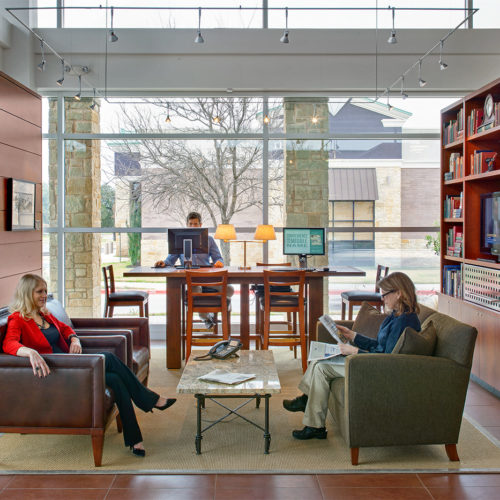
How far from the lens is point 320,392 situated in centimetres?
337

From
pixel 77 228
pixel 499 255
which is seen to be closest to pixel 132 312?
pixel 77 228

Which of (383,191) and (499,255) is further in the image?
(383,191)

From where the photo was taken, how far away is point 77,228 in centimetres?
679

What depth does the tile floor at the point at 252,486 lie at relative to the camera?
2732mm

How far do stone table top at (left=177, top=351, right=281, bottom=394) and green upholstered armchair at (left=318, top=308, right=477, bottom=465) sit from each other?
0.48 meters

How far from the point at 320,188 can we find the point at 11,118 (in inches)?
145

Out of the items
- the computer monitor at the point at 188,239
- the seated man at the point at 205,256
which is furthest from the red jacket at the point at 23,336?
the seated man at the point at 205,256

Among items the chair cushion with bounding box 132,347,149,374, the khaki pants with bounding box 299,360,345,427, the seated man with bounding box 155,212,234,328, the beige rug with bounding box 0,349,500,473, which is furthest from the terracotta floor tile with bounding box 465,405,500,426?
the seated man with bounding box 155,212,234,328

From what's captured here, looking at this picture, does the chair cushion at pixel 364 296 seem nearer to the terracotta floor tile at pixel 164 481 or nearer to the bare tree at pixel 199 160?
the bare tree at pixel 199 160

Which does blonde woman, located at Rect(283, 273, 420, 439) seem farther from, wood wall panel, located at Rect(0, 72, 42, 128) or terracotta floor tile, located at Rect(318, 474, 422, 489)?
wood wall panel, located at Rect(0, 72, 42, 128)

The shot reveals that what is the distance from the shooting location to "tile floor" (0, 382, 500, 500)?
273 centimetres

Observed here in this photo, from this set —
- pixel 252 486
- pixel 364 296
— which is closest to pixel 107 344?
pixel 252 486

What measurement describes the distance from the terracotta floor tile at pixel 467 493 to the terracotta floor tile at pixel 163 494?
119cm

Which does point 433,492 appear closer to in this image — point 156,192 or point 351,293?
point 351,293
